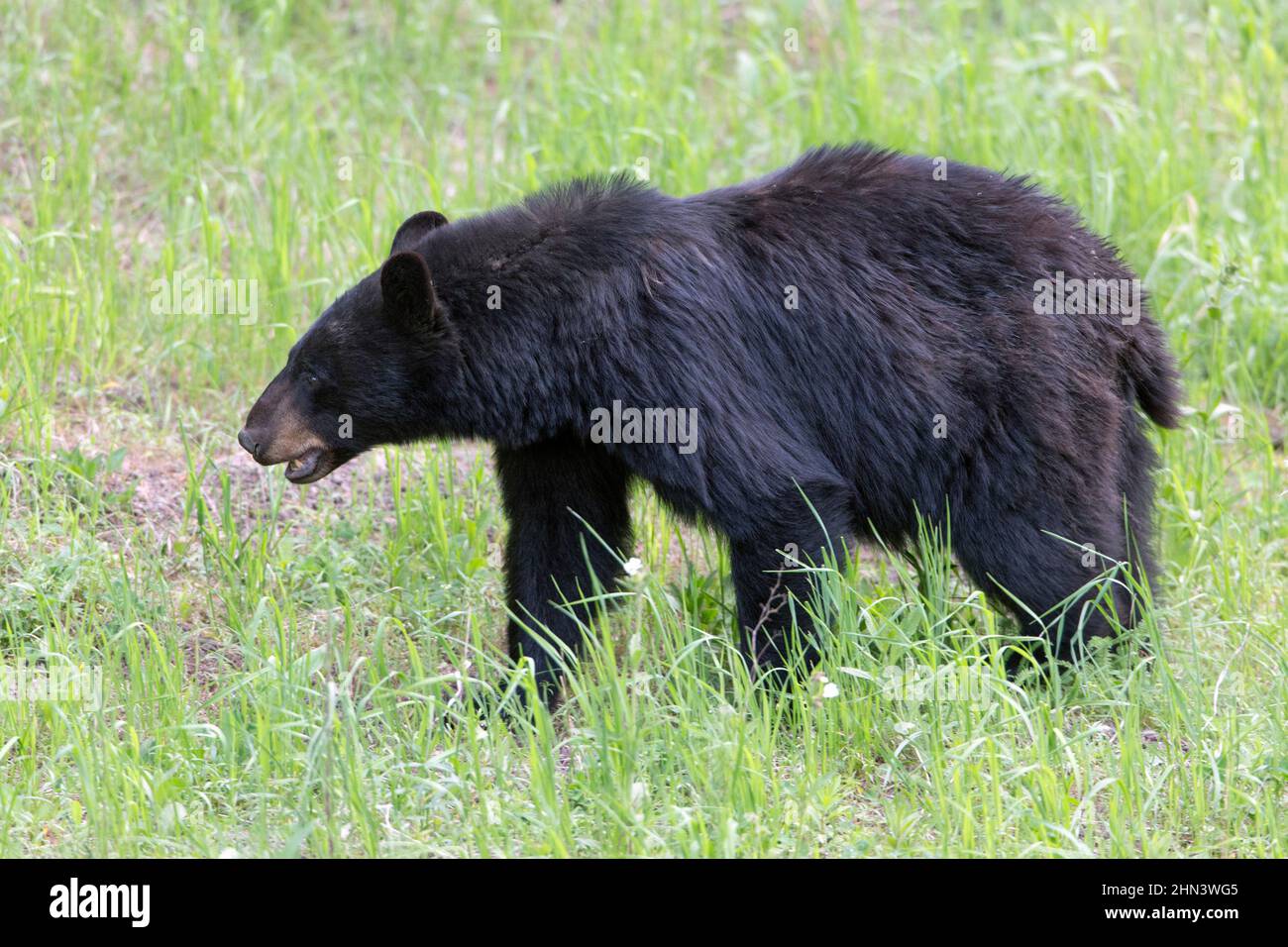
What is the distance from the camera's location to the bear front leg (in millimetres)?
4742

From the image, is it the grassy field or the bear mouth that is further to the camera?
the bear mouth

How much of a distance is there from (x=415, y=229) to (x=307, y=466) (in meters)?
0.83

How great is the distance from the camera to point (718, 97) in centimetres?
811

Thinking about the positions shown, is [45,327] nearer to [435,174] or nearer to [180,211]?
[180,211]

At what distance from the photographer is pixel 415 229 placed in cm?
489

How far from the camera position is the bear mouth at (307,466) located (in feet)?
15.3
